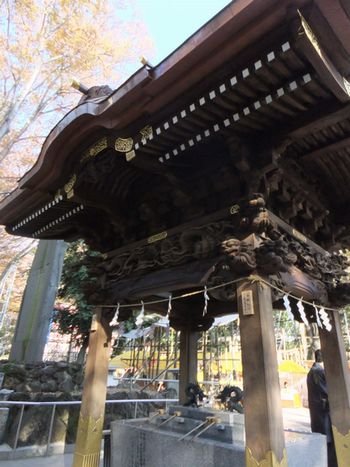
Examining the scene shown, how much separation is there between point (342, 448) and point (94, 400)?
292 centimetres

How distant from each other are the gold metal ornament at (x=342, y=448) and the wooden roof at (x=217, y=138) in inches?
95.7

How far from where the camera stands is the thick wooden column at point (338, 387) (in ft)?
11.5

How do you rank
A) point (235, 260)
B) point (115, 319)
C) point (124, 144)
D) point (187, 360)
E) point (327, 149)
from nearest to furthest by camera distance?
point (235, 260), point (124, 144), point (327, 149), point (115, 319), point (187, 360)

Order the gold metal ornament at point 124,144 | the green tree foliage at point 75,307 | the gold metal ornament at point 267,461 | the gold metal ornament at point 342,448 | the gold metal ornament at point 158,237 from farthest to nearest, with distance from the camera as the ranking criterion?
the green tree foliage at point 75,307
the gold metal ornament at point 158,237
the gold metal ornament at point 342,448
the gold metal ornament at point 124,144
the gold metal ornament at point 267,461

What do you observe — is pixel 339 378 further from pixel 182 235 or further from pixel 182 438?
pixel 182 235

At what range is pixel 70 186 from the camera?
11.8 ft

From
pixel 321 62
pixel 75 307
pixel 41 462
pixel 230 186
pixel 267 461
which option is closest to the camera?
pixel 321 62

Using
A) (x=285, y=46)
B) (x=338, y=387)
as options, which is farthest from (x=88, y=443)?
(x=285, y=46)

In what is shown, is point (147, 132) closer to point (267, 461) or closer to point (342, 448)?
point (267, 461)

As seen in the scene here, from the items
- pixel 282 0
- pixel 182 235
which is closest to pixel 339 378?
pixel 182 235

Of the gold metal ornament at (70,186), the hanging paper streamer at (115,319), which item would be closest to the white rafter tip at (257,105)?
the gold metal ornament at (70,186)

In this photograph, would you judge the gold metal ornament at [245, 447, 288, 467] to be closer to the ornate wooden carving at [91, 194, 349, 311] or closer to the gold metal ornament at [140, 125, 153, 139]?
the ornate wooden carving at [91, 194, 349, 311]

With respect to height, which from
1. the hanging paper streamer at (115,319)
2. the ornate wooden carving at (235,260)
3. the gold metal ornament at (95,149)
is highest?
the gold metal ornament at (95,149)

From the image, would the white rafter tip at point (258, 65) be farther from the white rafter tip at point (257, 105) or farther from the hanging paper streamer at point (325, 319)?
the hanging paper streamer at point (325, 319)
